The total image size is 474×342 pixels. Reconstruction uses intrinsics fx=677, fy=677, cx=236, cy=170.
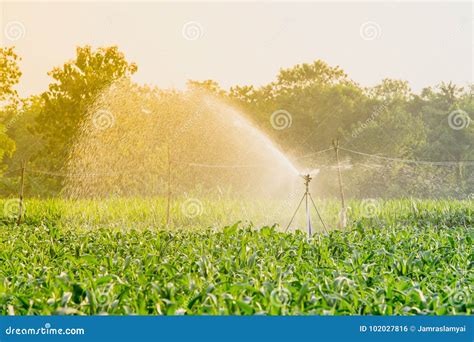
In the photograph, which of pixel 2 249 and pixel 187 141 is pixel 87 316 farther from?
pixel 187 141

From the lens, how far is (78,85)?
18719mm

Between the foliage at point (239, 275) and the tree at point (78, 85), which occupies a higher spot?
the tree at point (78, 85)

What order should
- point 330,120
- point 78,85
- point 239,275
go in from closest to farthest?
point 239,275 → point 78,85 → point 330,120

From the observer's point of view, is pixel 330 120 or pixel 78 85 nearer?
pixel 78 85

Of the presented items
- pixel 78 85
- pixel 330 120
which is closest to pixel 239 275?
pixel 78 85

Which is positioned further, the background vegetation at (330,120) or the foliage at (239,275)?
the background vegetation at (330,120)

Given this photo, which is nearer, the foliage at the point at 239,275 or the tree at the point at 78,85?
the foliage at the point at 239,275

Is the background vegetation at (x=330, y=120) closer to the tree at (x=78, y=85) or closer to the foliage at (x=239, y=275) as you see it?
the tree at (x=78, y=85)

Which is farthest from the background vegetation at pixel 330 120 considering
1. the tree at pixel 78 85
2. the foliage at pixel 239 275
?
the foliage at pixel 239 275

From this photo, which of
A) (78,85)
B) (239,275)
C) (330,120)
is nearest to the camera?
(239,275)

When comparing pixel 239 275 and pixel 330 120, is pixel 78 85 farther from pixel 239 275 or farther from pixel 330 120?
pixel 239 275

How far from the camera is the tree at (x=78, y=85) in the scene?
61.6ft

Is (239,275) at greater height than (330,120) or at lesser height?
lesser

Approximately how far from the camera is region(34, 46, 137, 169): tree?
61.6 feet
